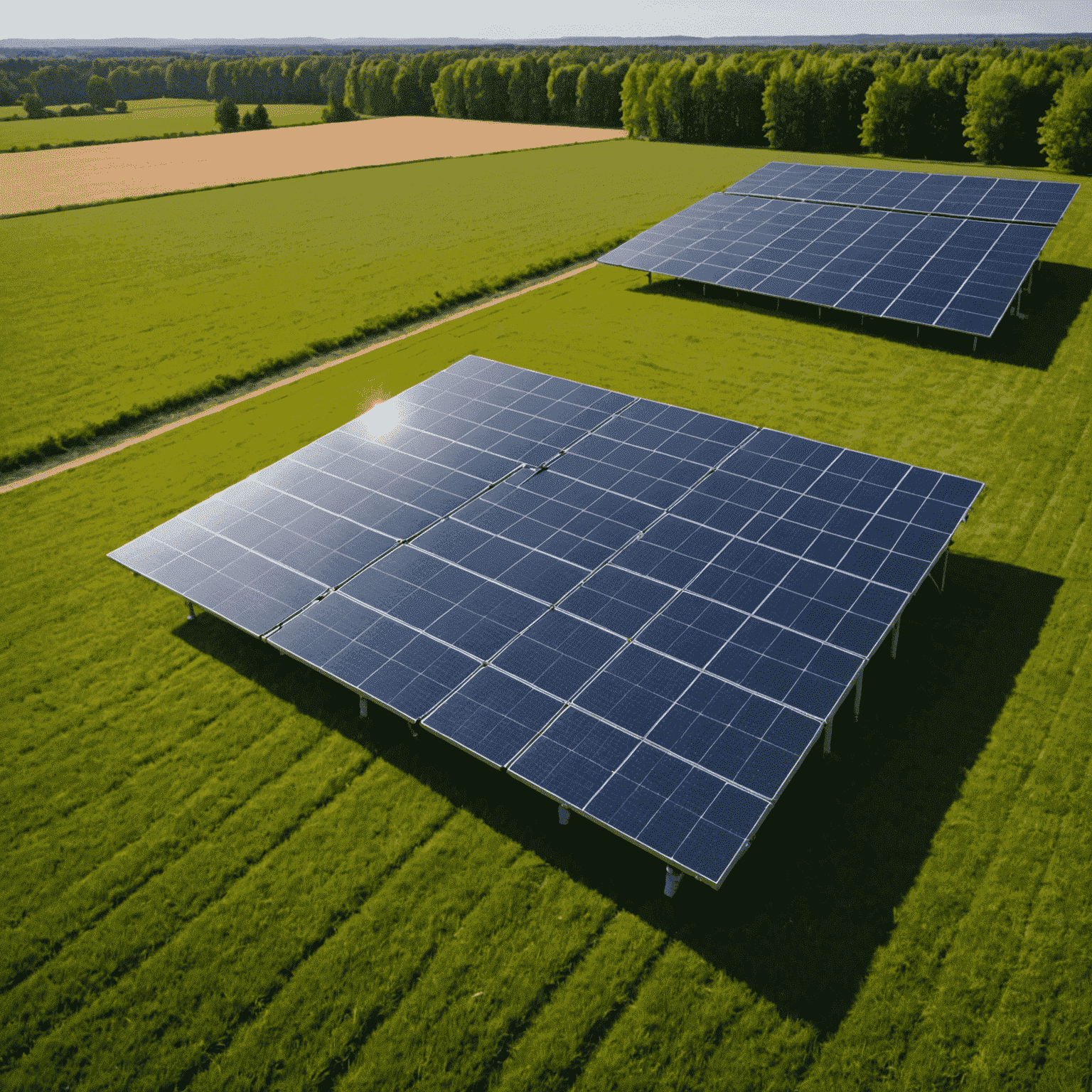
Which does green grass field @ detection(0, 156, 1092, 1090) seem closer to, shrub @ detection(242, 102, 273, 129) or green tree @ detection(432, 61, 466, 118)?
shrub @ detection(242, 102, 273, 129)

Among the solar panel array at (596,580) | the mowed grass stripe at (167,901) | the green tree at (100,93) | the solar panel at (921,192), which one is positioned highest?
the green tree at (100,93)

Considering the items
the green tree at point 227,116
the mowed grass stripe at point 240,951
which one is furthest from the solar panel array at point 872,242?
the green tree at point 227,116

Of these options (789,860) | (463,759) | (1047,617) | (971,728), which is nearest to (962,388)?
(1047,617)

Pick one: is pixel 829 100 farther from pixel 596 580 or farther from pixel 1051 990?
pixel 1051 990

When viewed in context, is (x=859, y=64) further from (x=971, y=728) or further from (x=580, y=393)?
(x=971, y=728)

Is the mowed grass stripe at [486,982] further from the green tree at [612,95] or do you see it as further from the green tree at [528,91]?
the green tree at [528,91]

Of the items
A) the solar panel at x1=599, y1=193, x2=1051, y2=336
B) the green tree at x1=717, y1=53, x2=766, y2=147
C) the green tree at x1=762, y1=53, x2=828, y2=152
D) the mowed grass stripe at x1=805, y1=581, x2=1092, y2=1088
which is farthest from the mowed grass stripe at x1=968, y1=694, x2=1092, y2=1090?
the green tree at x1=717, y1=53, x2=766, y2=147
